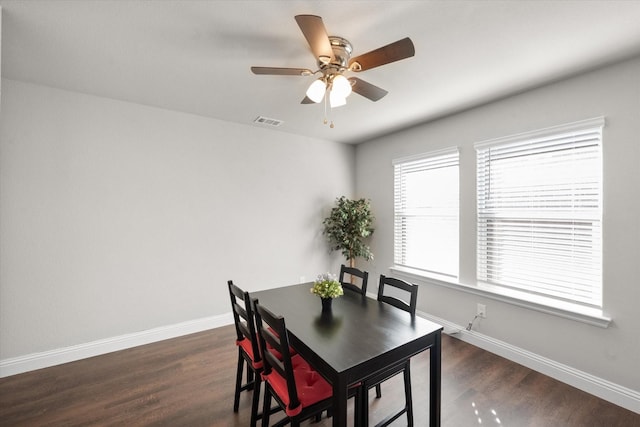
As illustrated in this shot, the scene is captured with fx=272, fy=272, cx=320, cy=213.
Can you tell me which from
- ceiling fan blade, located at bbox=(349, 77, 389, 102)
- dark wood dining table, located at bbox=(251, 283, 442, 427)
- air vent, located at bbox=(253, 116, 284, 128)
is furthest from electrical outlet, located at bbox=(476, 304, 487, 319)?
air vent, located at bbox=(253, 116, 284, 128)

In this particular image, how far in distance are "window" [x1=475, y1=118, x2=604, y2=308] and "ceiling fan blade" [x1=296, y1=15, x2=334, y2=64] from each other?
2.13 m

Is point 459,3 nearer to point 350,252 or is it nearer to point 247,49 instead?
point 247,49

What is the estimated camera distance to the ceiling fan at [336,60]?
139 cm

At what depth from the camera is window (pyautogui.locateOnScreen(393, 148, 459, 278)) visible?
Result: 10.7 feet

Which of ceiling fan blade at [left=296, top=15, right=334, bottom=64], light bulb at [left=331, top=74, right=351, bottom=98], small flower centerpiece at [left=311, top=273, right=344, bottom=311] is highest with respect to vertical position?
ceiling fan blade at [left=296, top=15, right=334, bottom=64]

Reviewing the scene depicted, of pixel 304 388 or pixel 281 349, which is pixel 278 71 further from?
pixel 304 388

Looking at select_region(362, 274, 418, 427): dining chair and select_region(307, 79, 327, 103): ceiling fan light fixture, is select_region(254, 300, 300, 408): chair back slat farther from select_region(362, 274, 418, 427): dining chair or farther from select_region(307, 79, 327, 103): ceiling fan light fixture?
select_region(307, 79, 327, 103): ceiling fan light fixture

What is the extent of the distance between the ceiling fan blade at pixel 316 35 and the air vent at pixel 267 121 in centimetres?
182

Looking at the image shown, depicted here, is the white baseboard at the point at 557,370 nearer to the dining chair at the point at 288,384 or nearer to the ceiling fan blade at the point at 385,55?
the dining chair at the point at 288,384

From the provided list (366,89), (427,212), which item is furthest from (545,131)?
(366,89)

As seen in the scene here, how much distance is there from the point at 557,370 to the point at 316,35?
10.5 feet

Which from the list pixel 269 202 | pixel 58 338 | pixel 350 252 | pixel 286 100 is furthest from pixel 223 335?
pixel 286 100

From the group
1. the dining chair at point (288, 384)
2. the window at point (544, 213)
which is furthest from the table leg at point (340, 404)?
the window at point (544, 213)

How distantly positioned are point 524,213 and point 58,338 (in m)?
4.56
